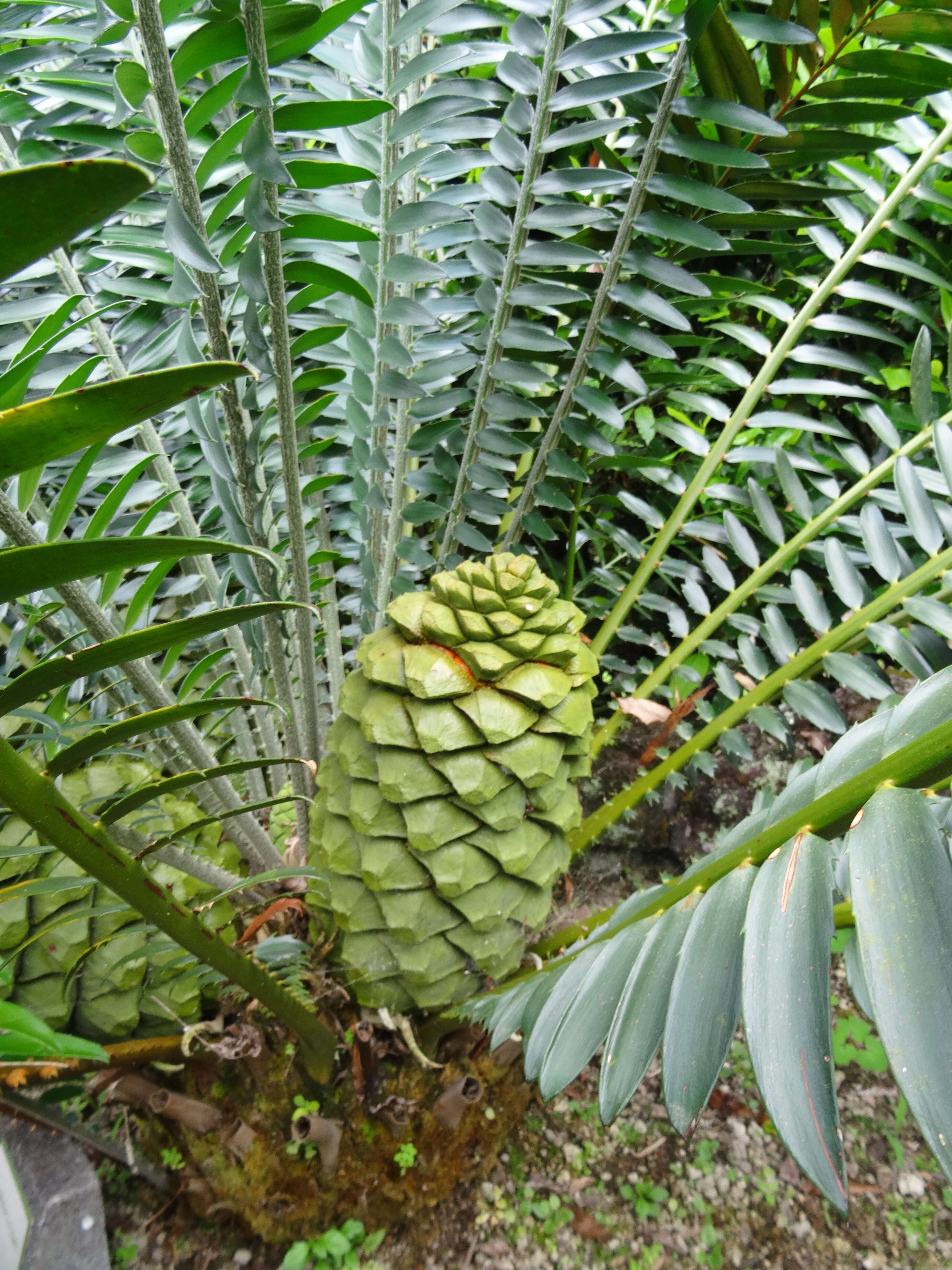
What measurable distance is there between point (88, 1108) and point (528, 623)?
0.63 metres

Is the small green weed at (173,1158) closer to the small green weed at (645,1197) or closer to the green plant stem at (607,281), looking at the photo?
the small green weed at (645,1197)

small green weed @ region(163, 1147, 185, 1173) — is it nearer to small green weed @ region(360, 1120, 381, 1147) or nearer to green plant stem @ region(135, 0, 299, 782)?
small green weed @ region(360, 1120, 381, 1147)

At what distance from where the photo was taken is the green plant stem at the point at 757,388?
59 cm

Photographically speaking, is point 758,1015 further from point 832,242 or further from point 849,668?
point 832,242

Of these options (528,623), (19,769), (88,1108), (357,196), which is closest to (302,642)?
(528,623)

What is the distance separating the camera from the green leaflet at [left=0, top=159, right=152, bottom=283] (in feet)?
0.39

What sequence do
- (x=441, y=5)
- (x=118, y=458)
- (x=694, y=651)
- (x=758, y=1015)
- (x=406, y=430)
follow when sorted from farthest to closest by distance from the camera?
(x=694, y=651)
(x=406, y=430)
(x=118, y=458)
(x=441, y=5)
(x=758, y=1015)

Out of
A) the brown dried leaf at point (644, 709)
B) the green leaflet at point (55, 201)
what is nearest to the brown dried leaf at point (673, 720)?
the brown dried leaf at point (644, 709)

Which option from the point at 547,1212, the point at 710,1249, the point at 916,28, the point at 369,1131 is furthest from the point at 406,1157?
the point at 916,28

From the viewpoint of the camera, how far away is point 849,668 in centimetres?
60

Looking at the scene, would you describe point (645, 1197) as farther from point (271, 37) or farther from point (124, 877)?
point (271, 37)

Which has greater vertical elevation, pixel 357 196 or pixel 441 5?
pixel 357 196

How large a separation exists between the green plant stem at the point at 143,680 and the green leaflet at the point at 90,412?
50 millimetres

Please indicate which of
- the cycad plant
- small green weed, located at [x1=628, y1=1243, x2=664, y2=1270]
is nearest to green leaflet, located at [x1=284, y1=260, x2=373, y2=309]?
the cycad plant
